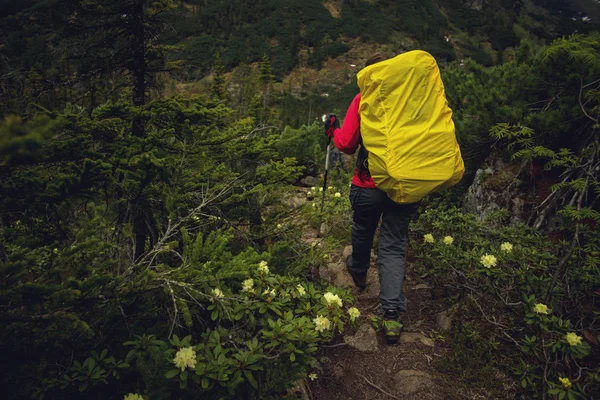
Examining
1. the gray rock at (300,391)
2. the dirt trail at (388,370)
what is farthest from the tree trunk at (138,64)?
the dirt trail at (388,370)

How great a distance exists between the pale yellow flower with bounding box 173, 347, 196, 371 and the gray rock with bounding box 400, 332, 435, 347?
2.01 meters

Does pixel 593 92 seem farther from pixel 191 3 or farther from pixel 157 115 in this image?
pixel 191 3

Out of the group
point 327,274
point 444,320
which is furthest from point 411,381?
point 327,274

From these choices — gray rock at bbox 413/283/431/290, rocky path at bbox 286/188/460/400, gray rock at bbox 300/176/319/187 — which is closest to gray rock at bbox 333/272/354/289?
rocky path at bbox 286/188/460/400

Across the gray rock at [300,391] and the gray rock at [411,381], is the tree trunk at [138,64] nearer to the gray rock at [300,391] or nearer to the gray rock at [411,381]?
the gray rock at [300,391]

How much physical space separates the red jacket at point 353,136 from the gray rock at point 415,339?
1.38 metres

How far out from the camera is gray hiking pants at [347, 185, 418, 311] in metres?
2.91

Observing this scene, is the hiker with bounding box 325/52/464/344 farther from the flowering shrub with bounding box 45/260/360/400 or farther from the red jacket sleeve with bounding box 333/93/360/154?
the flowering shrub with bounding box 45/260/360/400

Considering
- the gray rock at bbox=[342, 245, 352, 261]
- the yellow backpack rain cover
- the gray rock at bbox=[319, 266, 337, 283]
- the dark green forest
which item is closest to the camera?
the dark green forest

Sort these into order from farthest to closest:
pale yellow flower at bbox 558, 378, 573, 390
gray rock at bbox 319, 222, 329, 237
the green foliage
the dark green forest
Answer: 1. gray rock at bbox 319, 222, 329, 237
2. pale yellow flower at bbox 558, 378, 573, 390
3. the dark green forest
4. the green foliage

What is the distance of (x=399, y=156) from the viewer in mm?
2463

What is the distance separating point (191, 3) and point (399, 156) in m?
75.2

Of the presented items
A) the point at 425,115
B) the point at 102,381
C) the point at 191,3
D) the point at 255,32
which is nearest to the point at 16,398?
the point at 102,381

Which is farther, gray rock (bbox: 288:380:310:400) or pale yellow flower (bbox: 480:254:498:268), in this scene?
pale yellow flower (bbox: 480:254:498:268)
